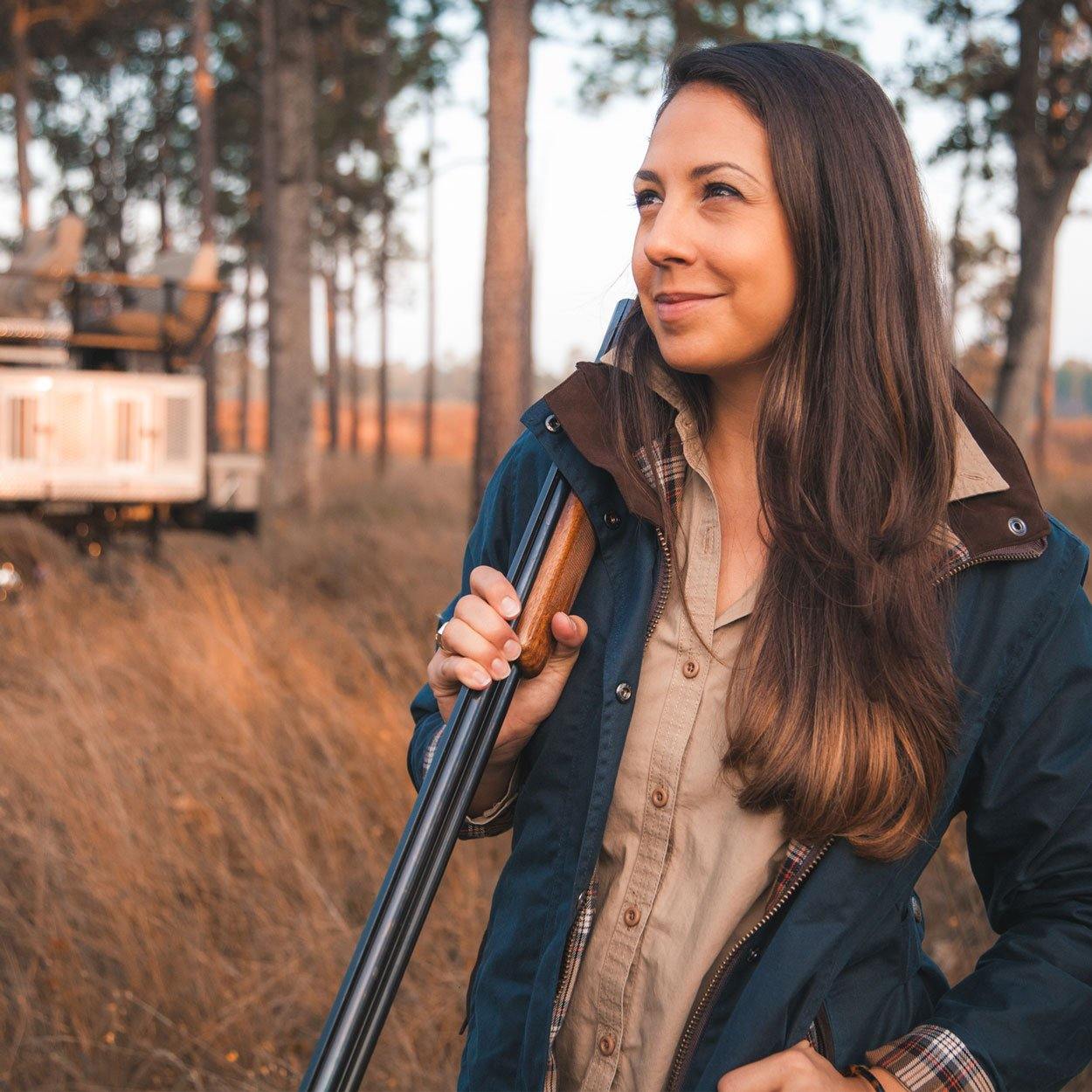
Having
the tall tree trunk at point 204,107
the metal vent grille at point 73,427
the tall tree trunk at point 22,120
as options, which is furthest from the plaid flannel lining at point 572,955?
the tall tree trunk at point 22,120

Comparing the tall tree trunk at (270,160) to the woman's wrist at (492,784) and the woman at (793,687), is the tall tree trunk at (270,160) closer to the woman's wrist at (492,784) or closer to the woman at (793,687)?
the woman's wrist at (492,784)

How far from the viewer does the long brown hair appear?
58.5 inches

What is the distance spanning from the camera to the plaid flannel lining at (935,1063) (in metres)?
1.49

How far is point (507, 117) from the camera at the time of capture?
18.8 feet

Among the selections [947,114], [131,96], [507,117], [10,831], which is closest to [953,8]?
[947,114]

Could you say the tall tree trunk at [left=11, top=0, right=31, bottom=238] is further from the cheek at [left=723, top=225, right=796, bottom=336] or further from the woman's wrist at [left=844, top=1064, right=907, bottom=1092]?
the woman's wrist at [left=844, top=1064, right=907, bottom=1092]

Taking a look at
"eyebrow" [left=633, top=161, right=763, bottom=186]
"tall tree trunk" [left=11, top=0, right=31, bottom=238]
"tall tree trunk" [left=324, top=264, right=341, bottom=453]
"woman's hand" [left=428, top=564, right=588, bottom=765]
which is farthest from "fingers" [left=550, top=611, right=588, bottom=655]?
"tall tree trunk" [left=324, top=264, right=341, bottom=453]

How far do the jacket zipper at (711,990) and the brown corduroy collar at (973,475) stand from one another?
417 millimetres

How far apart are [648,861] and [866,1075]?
0.36m

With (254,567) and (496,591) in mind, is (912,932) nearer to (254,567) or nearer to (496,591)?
(496,591)

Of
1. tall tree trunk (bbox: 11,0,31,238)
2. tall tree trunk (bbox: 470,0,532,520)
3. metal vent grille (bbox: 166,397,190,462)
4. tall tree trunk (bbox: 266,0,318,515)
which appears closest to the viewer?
tall tree trunk (bbox: 470,0,532,520)

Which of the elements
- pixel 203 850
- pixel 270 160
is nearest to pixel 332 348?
pixel 270 160

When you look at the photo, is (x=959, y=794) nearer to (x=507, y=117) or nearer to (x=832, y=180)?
(x=832, y=180)

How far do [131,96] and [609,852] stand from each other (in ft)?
84.3
